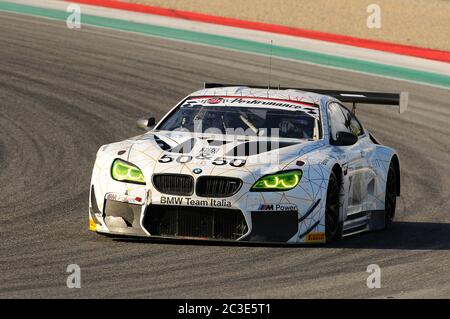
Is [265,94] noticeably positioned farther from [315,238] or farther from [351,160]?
[315,238]

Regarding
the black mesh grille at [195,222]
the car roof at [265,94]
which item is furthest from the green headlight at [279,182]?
the car roof at [265,94]

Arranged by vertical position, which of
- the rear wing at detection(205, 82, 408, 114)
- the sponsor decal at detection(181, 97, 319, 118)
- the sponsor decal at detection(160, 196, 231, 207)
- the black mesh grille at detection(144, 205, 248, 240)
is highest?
the sponsor decal at detection(181, 97, 319, 118)

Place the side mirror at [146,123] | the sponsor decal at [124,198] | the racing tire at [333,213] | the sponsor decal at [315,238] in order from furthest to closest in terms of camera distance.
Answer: the side mirror at [146,123] → the racing tire at [333,213] → the sponsor decal at [315,238] → the sponsor decal at [124,198]

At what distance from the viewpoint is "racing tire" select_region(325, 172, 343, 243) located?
11125mm

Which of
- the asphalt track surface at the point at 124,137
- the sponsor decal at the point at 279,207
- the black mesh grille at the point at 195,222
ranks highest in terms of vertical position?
the sponsor decal at the point at 279,207

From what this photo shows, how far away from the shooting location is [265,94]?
41.2ft

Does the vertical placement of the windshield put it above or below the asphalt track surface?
above

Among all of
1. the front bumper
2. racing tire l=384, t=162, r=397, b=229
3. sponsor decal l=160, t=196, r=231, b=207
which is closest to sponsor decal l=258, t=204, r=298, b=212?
the front bumper

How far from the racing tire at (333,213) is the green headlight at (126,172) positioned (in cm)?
164

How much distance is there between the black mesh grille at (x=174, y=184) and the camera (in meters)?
10.7

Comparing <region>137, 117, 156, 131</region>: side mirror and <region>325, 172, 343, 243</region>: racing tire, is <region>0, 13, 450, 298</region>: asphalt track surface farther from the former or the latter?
A: <region>137, 117, 156, 131</region>: side mirror

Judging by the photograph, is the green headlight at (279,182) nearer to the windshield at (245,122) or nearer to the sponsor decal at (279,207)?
the sponsor decal at (279,207)

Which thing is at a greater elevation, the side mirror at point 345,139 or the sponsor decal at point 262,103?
the sponsor decal at point 262,103
